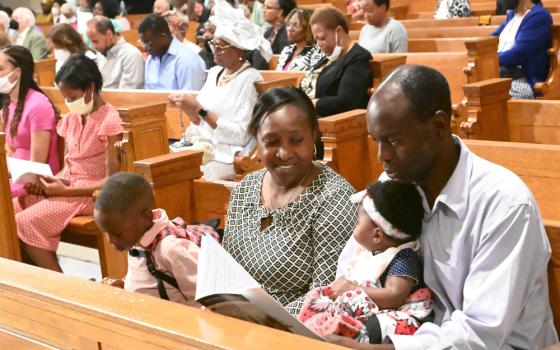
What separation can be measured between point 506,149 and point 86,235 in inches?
96.6

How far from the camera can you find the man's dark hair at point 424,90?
1915 millimetres

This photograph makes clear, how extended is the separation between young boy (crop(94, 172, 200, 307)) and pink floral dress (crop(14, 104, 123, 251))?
1902 millimetres

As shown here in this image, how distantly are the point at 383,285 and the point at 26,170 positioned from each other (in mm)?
2827

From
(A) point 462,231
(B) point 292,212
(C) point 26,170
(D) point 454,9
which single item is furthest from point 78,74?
(D) point 454,9

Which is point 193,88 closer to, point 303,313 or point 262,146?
point 262,146

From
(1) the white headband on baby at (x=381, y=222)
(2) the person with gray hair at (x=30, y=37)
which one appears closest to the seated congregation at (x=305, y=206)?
(1) the white headband on baby at (x=381, y=222)

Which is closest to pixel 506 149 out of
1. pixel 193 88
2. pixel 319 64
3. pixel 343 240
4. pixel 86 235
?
pixel 343 240

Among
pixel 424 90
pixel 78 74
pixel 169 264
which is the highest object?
pixel 424 90

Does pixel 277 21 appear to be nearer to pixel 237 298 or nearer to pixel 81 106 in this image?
pixel 81 106

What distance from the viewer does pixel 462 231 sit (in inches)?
75.3

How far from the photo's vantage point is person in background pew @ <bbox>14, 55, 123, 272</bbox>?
14.6 feet

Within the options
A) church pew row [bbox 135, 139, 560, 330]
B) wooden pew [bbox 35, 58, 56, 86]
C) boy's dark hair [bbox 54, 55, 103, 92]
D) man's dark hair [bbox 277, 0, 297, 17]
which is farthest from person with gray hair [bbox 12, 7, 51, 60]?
church pew row [bbox 135, 139, 560, 330]

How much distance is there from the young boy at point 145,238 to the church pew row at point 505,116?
75.9 inches

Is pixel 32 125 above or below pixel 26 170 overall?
above
